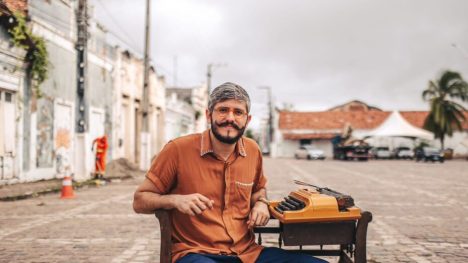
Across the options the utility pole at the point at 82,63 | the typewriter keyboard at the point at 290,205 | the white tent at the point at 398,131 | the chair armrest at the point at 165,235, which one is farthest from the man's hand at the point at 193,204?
the white tent at the point at 398,131

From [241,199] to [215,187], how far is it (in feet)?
0.64

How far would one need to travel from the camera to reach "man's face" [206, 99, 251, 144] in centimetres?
284

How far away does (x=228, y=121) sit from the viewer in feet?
9.30

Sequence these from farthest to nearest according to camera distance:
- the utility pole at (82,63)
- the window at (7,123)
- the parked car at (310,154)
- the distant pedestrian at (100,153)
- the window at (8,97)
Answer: the parked car at (310,154)
the utility pole at (82,63)
the distant pedestrian at (100,153)
the window at (8,97)
the window at (7,123)

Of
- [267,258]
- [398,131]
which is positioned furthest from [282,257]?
[398,131]

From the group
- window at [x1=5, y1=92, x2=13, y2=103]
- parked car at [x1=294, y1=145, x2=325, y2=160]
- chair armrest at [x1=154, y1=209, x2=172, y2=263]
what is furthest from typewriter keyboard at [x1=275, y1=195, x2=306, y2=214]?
parked car at [x1=294, y1=145, x2=325, y2=160]

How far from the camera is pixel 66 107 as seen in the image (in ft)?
60.1

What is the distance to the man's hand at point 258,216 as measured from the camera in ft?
9.51

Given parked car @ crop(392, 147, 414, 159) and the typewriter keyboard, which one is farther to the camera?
parked car @ crop(392, 147, 414, 159)

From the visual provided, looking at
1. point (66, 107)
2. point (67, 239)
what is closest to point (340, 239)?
point (67, 239)

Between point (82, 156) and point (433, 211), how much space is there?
40.6 ft

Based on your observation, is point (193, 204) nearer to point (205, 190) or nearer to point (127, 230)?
point (205, 190)

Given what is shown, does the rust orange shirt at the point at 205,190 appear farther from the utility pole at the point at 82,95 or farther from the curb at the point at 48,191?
the utility pole at the point at 82,95

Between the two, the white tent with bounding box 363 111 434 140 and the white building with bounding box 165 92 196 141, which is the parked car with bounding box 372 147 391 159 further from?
the white building with bounding box 165 92 196 141
